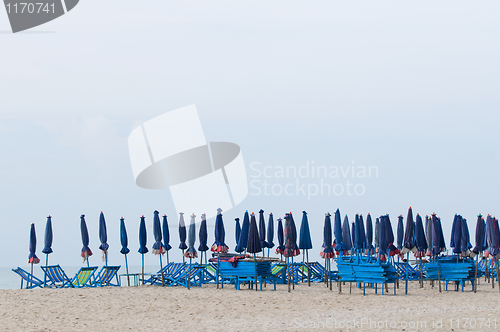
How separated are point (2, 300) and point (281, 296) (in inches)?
331

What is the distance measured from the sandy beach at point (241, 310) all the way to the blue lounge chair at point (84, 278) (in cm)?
177

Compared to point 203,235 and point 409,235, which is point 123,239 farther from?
point 409,235

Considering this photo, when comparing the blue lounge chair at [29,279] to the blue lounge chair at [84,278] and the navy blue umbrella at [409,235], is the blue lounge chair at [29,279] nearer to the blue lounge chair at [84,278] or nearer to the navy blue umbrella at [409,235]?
the blue lounge chair at [84,278]

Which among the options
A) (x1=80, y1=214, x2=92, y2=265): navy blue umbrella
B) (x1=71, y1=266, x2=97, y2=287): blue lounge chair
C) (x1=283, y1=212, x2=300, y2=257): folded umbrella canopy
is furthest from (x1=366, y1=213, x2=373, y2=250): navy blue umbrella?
(x1=80, y1=214, x2=92, y2=265): navy blue umbrella

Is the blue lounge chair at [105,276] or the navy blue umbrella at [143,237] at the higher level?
the navy blue umbrella at [143,237]

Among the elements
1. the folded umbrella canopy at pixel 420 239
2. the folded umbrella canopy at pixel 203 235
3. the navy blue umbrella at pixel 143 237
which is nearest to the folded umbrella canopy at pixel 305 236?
the folded umbrella canopy at pixel 203 235

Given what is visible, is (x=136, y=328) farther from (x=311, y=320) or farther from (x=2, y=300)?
(x=2, y=300)

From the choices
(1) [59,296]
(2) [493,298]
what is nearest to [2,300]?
(1) [59,296]

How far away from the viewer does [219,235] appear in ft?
69.8

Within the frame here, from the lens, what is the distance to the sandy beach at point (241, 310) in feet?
38.2

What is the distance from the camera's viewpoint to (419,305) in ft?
48.3

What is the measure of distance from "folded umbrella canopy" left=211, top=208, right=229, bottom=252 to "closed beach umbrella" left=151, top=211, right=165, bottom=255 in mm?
2187

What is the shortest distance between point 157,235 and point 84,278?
3.21 metres

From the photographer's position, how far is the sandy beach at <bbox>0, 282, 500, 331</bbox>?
1166 cm
